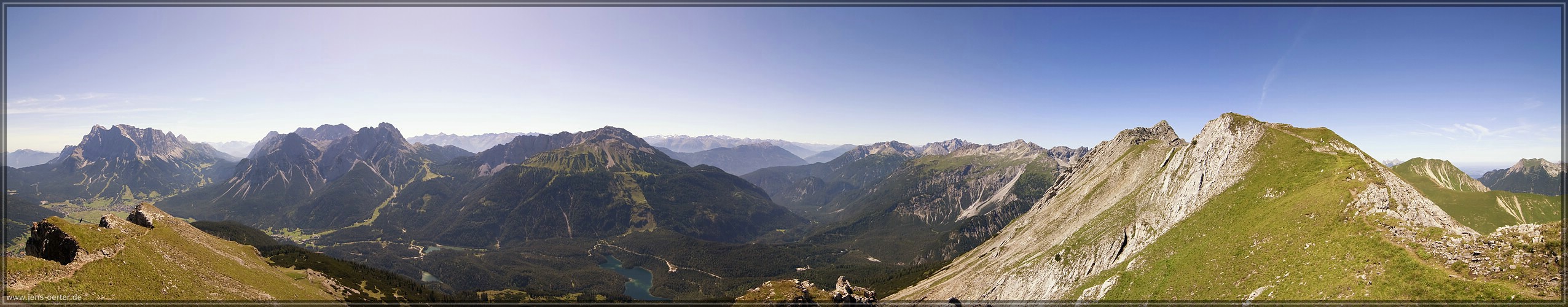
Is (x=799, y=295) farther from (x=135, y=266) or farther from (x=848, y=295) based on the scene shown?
(x=135, y=266)

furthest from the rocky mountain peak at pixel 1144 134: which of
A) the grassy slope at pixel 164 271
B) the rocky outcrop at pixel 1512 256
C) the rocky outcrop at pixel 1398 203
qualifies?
the grassy slope at pixel 164 271

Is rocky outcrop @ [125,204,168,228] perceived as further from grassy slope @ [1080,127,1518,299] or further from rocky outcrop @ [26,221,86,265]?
grassy slope @ [1080,127,1518,299]

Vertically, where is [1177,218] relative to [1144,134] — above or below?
below

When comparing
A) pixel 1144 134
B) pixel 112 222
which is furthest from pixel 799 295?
pixel 1144 134

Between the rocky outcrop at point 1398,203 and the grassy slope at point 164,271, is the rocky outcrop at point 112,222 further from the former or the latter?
the rocky outcrop at point 1398,203

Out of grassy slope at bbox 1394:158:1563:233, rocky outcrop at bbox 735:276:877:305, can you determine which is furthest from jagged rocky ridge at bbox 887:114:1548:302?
grassy slope at bbox 1394:158:1563:233

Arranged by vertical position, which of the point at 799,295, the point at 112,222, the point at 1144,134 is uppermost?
the point at 1144,134
